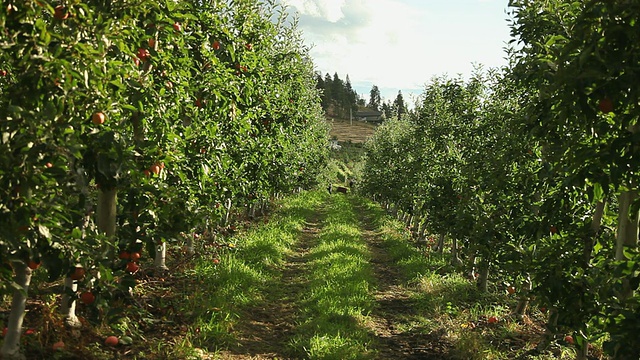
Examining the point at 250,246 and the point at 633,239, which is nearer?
the point at 633,239

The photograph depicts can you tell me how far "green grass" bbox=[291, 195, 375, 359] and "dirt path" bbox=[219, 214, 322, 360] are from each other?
202 millimetres

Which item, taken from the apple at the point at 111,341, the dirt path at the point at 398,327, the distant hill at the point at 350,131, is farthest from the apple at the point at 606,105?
the distant hill at the point at 350,131

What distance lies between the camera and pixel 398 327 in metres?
7.06

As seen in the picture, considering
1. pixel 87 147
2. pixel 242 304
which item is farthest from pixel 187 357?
pixel 87 147

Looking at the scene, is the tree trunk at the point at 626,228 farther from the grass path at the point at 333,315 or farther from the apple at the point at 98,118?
the apple at the point at 98,118

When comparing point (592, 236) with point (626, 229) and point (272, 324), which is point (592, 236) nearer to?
point (626, 229)

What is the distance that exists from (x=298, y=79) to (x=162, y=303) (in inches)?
348

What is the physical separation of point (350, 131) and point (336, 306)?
310ft

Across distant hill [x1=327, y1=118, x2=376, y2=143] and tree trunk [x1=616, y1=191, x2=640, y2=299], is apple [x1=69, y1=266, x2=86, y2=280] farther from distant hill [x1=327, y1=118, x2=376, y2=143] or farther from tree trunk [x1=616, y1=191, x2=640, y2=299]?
distant hill [x1=327, y1=118, x2=376, y2=143]

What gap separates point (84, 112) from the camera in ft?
10.8

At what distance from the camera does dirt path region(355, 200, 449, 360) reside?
20.1 feet

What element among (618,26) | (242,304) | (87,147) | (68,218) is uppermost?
(618,26)

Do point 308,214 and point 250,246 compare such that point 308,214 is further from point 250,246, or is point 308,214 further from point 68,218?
point 68,218

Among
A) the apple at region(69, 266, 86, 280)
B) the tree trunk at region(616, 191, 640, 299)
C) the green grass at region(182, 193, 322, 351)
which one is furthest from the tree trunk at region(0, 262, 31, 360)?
the tree trunk at region(616, 191, 640, 299)
